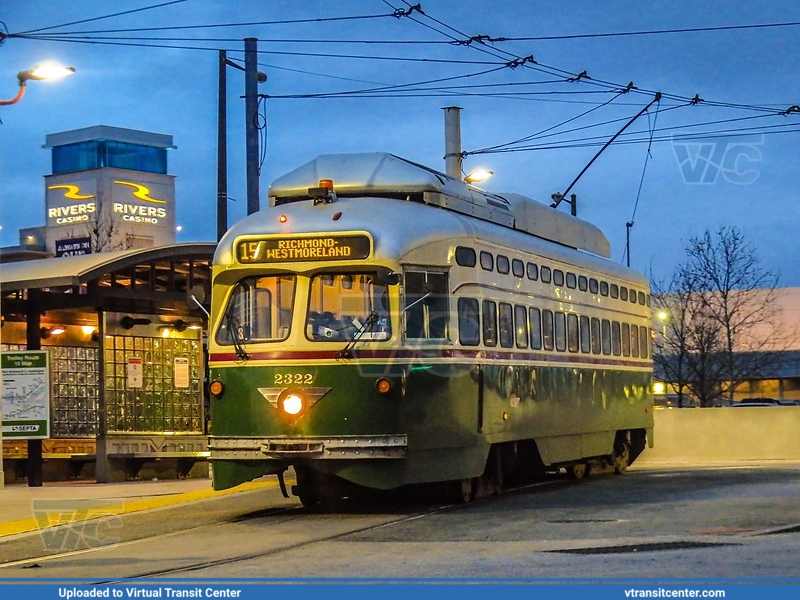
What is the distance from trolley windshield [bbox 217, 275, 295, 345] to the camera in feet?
50.7

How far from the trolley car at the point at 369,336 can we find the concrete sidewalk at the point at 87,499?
2.25m

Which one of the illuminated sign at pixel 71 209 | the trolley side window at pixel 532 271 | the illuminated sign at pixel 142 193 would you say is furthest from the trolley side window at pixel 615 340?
the illuminated sign at pixel 142 193

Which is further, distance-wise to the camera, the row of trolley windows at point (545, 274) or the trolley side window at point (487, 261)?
the trolley side window at point (487, 261)

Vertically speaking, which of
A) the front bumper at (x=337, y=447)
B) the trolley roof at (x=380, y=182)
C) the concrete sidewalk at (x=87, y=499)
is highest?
the trolley roof at (x=380, y=182)

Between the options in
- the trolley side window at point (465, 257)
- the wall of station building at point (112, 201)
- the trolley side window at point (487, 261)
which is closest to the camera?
the trolley side window at point (465, 257)

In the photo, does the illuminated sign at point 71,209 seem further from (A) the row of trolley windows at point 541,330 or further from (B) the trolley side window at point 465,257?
(B) the trolley side window at point 465,257

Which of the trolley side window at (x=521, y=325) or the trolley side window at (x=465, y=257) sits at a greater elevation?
the trolley side window at (x=465, y=257)

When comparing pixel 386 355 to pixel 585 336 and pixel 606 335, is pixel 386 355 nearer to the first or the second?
pixel 585 336

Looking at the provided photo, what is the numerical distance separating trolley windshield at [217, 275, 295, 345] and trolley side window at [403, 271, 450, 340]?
1249 mm

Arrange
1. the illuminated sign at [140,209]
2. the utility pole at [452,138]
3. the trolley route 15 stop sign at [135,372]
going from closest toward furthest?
1. the trolley route 15 stop sign at [135,372]
2. the utility pole at [452,138]
3. the illuminated sign at [140,209]

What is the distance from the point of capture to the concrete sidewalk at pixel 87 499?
16359mm

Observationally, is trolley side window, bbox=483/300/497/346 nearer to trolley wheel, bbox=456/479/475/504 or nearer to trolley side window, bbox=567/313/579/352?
trolley wheel, bbox=456/479/475/504

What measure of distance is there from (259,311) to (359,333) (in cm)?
122

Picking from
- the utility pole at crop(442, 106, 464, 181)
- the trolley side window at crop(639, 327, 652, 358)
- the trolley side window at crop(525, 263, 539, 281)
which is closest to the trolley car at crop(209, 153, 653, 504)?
the trolley side window at crop(525, 263, 539, 281)
